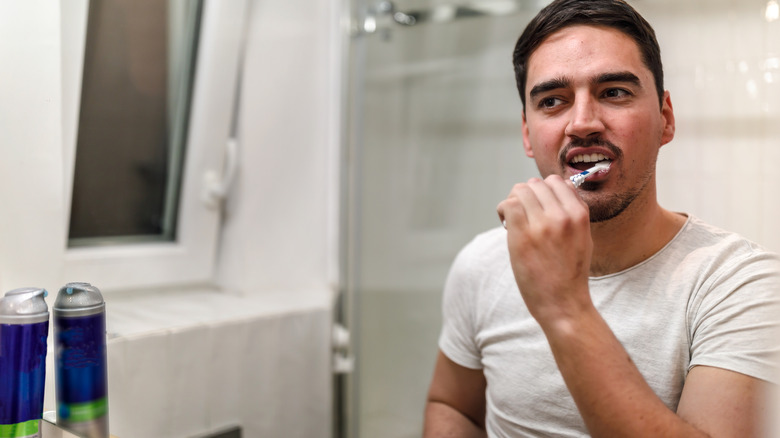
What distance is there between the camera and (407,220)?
4.07 ft

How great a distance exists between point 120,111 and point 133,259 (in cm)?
26

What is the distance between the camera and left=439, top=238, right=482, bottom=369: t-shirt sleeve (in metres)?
0.91

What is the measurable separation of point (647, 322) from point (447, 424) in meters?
0.36

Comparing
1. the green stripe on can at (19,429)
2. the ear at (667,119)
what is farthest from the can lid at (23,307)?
the ear at (667,119)

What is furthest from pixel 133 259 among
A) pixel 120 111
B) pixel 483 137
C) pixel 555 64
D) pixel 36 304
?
pixel 555 64

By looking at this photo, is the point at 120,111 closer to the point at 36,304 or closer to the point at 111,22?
the point at 111,22

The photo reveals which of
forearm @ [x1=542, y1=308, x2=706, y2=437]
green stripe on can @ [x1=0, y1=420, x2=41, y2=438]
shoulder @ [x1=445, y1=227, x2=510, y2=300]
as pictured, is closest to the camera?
forearm @ [x1=542, y1=308, x2=706, y2=437]

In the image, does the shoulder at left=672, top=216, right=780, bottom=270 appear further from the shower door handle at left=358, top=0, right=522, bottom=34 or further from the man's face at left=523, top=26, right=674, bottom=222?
the shower door handle at left=358, top=0, right=522, bottom=34

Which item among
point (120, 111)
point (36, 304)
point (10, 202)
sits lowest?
point (36, 304)

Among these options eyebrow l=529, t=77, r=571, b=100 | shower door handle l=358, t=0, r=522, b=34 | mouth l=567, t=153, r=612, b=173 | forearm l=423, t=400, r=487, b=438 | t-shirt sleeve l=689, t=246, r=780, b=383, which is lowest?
forearm l=423, t=400, r=487, b=438

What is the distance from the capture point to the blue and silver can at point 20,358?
67cm

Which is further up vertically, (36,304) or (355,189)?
(355,189)

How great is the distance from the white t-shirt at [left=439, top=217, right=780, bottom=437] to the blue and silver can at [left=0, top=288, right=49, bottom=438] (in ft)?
1.76

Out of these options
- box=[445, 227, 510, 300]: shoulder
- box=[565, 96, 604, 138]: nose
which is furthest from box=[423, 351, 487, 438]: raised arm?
box=[565, 96, 604, 138]: nose
